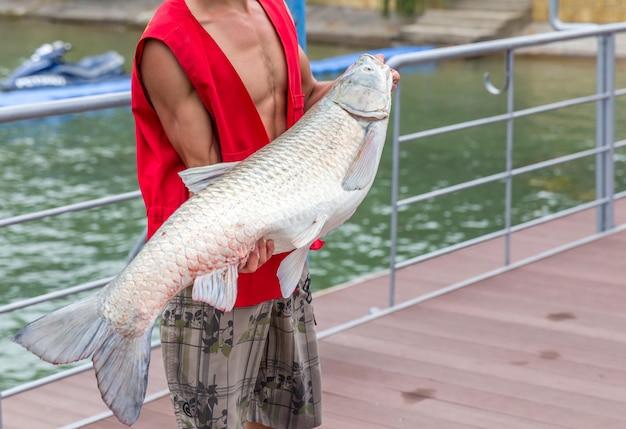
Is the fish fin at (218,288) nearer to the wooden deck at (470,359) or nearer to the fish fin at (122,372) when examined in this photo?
the fish fin at (122,372)

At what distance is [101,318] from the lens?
5.76 feet

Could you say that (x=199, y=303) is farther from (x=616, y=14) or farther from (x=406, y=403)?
(x=616, y=14)

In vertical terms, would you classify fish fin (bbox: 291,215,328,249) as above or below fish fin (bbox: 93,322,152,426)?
above

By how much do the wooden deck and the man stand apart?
84 centimetres

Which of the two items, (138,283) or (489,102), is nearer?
(138,283)

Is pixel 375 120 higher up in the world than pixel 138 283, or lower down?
higher up

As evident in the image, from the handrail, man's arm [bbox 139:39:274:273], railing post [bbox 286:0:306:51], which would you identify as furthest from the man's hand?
the handrail

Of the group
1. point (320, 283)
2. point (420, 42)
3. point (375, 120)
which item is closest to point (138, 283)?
point (375, 120)

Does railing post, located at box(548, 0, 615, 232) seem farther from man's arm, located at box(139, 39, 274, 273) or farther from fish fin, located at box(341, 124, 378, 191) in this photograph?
man's arm, located at box(139, 39, 274, 273)

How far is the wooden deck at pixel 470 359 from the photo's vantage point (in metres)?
3.03

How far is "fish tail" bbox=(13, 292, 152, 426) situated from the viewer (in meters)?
1.73

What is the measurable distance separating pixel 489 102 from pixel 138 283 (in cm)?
1016

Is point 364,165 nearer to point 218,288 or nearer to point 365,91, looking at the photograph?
point 365,91

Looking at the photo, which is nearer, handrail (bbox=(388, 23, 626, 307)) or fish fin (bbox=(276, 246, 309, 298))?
fish fin (bbox=(276, 246, 309, 298))
